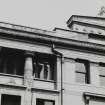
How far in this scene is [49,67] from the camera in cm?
2512

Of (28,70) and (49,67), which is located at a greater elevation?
(49,67)

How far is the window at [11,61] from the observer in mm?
24062

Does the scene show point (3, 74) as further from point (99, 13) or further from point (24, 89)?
point (99, 13)

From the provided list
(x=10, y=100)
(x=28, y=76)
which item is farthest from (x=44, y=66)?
(x=10, y=100)

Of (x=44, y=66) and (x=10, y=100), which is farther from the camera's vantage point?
(x=44, y=66)

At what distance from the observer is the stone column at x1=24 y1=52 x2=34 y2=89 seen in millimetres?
23237

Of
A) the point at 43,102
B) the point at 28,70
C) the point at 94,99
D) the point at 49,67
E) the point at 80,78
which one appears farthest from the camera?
the point at 80,78

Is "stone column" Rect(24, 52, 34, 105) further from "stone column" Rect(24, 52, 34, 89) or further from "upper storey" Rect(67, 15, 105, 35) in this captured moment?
"upper storey" Rect(67, 15, 105, 35)

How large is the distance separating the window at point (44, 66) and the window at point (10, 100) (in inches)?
98.5

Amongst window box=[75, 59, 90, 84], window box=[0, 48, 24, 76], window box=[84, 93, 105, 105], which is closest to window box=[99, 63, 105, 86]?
window box=[75, 59, 90, 84]

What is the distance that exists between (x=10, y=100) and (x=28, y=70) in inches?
105

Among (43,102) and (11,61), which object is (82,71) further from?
(11,61)

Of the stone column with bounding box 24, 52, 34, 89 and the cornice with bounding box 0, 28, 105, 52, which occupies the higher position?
the cornice with bounding box 0, 28, 105, 52

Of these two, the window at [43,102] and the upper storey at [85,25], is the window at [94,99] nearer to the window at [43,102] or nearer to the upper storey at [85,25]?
the window at [43,102]
